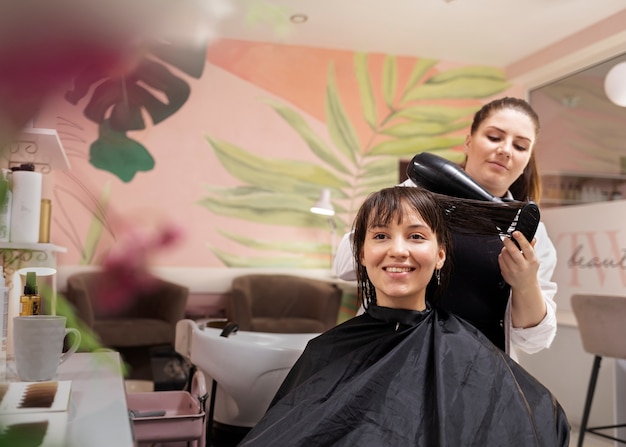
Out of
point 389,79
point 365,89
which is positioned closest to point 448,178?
point 365,89

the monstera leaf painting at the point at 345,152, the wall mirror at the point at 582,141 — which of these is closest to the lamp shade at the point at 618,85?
the wall mirror at the point at 582,141

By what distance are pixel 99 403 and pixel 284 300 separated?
3978 millimetres

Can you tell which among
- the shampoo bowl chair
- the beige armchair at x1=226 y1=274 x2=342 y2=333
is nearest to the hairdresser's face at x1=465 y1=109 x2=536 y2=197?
the shampoo bowl chair

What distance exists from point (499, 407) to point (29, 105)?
4.36 ft

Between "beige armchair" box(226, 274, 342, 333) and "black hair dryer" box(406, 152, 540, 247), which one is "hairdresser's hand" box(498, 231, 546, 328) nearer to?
"black hair dryer" box(406, 152, 540, 247)

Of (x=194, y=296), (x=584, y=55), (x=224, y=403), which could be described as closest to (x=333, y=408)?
(x=224, y=403)

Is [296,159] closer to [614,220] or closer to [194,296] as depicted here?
[194,296]

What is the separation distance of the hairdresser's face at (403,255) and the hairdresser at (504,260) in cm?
11

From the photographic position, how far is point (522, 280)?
1.45 meters

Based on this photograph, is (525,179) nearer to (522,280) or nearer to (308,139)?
(522,280)

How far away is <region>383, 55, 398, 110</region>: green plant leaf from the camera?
5.37 m

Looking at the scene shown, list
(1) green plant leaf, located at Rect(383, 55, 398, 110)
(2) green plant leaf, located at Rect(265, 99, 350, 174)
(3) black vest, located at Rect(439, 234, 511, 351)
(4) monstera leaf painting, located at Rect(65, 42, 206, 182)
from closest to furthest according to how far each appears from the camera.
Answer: (4) monstera leaf painting, located at Rect(65, 42, 206, 182), (3) black vest, located at Rect(439, 234, 511, 351), (2) green plant leaf, located at Rect(265, 99, 350, 174), (1) green plant leaf, located at Rect(383, 55, 398, 110)

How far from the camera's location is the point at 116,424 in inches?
29.3

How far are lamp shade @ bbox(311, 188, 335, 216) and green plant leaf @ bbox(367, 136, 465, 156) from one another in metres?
0.75
